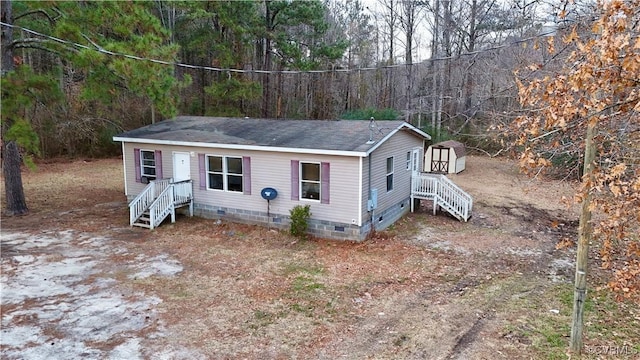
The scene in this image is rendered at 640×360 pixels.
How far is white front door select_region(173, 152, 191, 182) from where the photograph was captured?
43.7ft

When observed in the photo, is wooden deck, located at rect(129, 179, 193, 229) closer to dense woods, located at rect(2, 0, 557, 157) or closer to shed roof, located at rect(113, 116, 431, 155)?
shed roof, located at rect(113, 116, 431, 155)

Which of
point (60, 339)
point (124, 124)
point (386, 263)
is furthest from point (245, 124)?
point (124, 124)

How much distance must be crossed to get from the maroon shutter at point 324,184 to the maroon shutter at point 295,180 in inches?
27.1

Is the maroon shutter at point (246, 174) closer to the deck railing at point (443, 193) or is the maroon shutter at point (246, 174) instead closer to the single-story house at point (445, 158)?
the deck railing at point (443, 193)

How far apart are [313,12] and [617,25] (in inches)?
873

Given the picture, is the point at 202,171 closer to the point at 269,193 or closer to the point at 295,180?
the point at 269,193

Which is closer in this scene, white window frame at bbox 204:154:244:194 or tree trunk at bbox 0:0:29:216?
tree trunk at bbox 0:0:29:216

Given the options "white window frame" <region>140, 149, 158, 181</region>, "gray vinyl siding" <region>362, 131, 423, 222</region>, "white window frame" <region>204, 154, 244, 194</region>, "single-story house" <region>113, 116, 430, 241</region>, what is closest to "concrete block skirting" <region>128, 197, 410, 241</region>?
"single-story house" <region>113, 116, 430, 241</region>

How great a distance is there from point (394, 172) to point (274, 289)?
604cm

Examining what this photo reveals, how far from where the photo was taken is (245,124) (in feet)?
47.4

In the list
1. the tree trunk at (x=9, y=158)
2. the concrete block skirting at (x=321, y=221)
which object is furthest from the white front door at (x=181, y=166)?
the tree trunk at (x=9, y=158)

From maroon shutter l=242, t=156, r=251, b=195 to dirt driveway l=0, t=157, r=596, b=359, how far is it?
3.61 feet

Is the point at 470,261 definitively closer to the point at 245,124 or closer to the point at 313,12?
the point at 245,124

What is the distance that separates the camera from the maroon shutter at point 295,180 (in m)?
11.7
